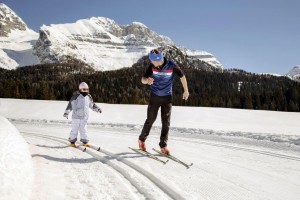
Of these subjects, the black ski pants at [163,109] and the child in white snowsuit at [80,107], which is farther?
the child in white snowsuit at [80,107]

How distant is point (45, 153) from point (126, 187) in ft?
9.35

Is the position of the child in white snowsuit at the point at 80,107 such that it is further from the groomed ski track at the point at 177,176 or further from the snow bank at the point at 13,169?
the snow bank at the point at 13,169

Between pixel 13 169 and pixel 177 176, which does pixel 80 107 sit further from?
pixel 13 169

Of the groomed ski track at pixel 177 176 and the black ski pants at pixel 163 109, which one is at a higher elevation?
the black ski pants at pixel 163 109

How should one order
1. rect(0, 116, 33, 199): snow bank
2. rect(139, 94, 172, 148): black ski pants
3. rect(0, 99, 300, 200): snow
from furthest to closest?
rect(139, 94, 172, 148): black ski pants
rect(0, 99, 300, 200): snow
rect(0, 116, 33, 199): snow bank

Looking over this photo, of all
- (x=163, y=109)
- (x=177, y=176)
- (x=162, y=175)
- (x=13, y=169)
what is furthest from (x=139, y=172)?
(x=163, y=109)

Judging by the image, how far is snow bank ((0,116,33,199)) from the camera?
2.97 m

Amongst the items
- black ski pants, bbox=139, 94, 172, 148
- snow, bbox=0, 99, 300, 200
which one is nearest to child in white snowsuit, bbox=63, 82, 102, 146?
snow, bbox=0, 99, 300, 200

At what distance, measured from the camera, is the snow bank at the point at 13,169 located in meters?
2.97

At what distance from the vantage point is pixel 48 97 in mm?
82438

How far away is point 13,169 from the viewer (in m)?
3.27

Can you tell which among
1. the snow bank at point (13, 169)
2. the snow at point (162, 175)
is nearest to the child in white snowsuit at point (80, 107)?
the snow at point (162, 175)

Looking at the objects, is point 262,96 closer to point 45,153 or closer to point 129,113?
point 129,113

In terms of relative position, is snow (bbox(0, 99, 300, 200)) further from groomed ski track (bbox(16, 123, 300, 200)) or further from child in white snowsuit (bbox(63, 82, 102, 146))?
child in white snowsuit (bbox(63, 82, 102, 146))
